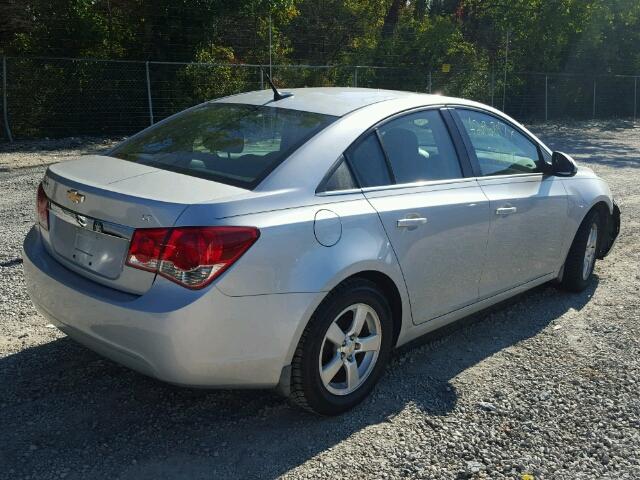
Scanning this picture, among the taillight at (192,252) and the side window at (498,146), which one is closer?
the taillight at (192,252)

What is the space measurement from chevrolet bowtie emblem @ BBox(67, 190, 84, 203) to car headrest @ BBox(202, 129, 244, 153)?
0.75 metres

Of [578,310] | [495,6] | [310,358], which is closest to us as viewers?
[310,358]

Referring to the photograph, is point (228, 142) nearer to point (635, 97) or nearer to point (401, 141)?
point (401, 141)

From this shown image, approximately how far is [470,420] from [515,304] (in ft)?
6.45

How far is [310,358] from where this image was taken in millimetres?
3279

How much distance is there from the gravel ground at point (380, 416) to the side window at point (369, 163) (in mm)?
1181

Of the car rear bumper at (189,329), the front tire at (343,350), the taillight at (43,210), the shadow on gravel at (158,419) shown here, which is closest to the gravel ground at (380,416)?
the shadow on gravel at (158,419)

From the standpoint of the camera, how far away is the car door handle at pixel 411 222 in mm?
3673

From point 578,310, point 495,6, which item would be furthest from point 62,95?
point 495,6

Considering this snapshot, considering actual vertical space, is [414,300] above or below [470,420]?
above

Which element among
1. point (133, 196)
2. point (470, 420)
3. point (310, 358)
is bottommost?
point (470, 420)

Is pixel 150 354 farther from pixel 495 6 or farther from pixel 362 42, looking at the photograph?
pixel 495 6

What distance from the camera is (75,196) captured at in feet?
10.9

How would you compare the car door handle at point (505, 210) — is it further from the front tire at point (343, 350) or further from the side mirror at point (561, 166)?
the front tire at point (343, 350)
